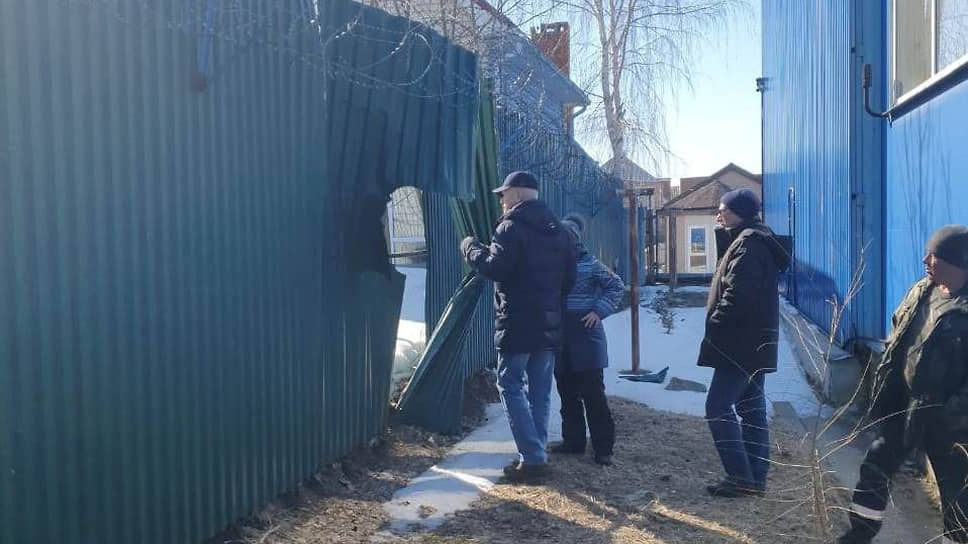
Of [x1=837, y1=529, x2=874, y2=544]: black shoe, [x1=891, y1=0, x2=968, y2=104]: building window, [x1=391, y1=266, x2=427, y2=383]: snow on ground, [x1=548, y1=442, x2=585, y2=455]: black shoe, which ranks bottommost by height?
[x1=837, y1=529, x2=874, y2=544]: black shoe

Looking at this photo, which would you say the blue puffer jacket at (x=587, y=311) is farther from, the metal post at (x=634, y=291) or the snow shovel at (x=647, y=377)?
the metal post at (x=634, y=291)

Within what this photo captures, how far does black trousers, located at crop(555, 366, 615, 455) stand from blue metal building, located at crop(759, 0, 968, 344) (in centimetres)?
162

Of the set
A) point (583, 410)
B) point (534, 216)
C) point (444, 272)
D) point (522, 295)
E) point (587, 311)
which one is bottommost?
point (583, 410)

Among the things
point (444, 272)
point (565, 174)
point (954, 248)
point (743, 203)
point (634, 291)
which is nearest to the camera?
point (954, 248)

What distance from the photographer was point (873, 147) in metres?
7.23

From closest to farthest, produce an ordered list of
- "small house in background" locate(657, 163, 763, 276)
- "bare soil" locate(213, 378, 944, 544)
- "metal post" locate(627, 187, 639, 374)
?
"bare soil" locate(213, 378, 944, 544) < "metal post" locate(627, 187, 639, 374) < "small house in background" locate(657, 163, 763, 276)

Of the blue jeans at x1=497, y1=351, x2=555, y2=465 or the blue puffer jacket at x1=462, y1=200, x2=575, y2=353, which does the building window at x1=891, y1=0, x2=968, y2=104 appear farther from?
the blue jeans at x1=497, y1=351, x2=555, y2=465

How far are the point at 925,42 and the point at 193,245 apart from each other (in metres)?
5.23

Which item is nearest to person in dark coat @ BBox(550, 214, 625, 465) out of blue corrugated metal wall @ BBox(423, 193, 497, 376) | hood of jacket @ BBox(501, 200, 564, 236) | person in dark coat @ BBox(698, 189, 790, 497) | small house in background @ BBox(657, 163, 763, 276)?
hood of jacket @ BBox(501, 200, 564, 236)

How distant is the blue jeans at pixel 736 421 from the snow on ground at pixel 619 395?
129 centimetres

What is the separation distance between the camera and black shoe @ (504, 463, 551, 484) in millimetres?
4758

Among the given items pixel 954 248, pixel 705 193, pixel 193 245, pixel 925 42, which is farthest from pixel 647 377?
pixel 705 193

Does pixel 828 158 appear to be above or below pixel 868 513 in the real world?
above

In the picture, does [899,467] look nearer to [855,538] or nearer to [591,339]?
[855,538]
